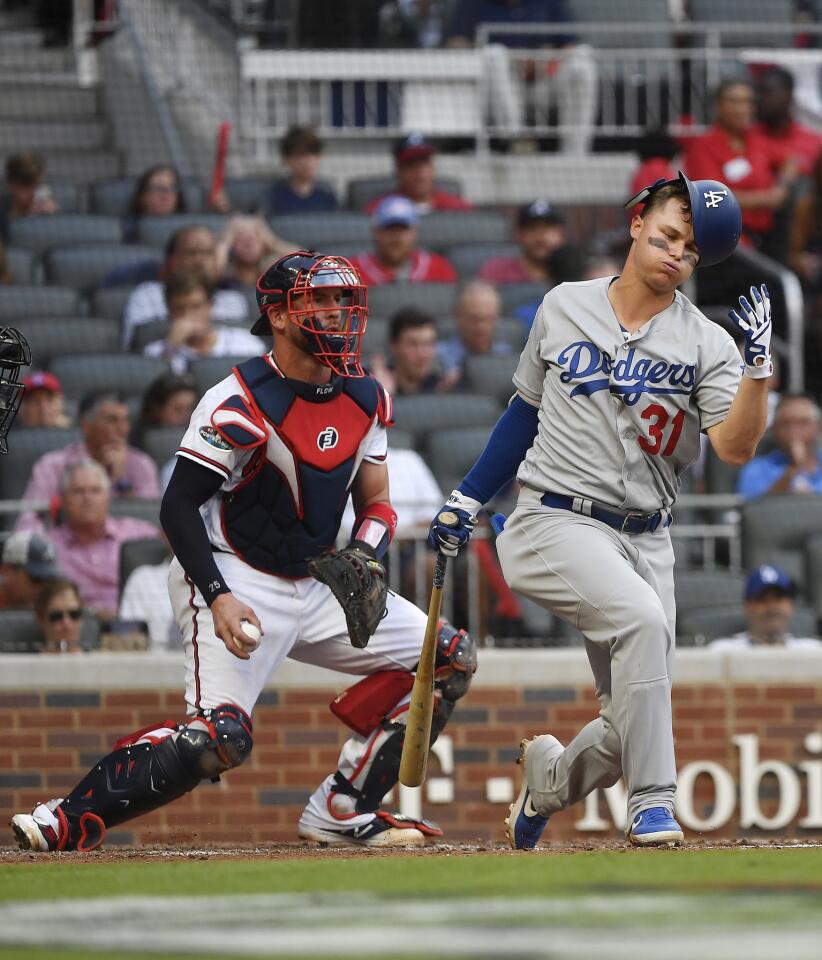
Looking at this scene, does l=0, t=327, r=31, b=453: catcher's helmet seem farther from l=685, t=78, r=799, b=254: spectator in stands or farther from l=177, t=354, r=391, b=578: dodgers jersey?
l=685, t=78, r=799, b=254: spectator in stands

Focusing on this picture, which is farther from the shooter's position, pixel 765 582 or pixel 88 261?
pixel 88 261

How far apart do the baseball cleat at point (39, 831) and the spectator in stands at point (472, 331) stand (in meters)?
4.77

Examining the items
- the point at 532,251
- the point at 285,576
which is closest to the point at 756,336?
the point at 285,576

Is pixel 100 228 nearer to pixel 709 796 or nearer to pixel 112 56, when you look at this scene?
pixel 112 56

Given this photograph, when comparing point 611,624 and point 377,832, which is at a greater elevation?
point 611,624

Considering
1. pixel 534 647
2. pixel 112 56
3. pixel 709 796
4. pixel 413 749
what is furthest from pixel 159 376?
pixel 112 56

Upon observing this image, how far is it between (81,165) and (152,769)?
8.78 meters

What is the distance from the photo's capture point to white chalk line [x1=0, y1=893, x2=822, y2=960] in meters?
3.32

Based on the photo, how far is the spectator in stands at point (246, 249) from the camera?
10.8m

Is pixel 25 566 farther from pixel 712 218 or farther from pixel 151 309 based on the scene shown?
pixel 712 218

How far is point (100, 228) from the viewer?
38.1ft

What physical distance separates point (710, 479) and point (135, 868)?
17.7 feet

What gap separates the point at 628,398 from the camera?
5367 millimetres

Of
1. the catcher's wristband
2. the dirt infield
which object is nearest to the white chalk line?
the dirt infield
